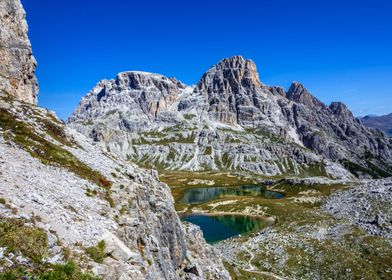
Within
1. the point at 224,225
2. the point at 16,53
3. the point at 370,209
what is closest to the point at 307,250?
the point at 370,209

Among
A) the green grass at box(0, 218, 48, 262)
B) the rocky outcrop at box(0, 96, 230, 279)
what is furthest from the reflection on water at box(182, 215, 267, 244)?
the green grass at box(0, 218, 48, 262)

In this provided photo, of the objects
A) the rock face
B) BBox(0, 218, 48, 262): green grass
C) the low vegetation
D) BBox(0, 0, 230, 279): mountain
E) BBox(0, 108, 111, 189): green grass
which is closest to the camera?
the low vegetation

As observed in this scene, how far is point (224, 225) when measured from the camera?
13138cm

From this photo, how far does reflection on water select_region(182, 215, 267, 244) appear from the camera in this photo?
116225mm

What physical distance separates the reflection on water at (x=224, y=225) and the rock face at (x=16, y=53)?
76339 millimetres

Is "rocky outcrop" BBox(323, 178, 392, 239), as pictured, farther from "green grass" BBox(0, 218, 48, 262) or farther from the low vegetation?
"green grass" BBox(0, 218, 48, 262)

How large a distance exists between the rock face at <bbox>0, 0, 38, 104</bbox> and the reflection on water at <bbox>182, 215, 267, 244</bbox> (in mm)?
76339

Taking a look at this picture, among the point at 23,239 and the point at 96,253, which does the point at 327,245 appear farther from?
the point at 23,239

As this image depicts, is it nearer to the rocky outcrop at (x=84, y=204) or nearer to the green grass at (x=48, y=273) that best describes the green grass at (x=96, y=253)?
the rocky outcrop at (x=84, y=204)

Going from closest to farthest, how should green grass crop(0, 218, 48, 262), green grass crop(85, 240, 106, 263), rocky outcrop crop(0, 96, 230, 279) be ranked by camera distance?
green grass crop(0, 218, 48, 262) → green grass crop(85, 240, 106, 263) → rocky outcrop crop(0, 96, 230, 279)

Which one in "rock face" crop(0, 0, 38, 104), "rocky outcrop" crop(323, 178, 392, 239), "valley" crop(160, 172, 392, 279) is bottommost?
"valley" crop(160, 172, 392, 279)

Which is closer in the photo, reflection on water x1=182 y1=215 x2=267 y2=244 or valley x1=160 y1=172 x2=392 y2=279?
valley x1=160 y1=172 x2=392 y2=279

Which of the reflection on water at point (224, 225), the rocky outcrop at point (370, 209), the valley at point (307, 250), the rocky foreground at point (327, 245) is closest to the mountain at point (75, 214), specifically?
the valley at point (307, 250)

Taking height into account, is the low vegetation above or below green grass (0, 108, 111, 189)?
below
